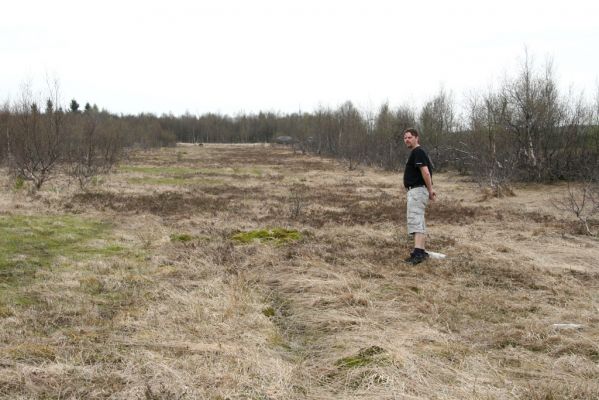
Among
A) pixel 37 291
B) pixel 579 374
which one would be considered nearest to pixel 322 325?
pixel 579 374

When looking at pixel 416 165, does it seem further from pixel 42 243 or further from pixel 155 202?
pixel 155 202

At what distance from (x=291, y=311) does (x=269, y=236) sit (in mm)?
4109

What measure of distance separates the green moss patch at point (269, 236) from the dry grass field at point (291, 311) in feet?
0.15

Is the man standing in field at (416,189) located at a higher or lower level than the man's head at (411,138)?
lower

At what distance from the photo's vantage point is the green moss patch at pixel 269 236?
9406 millimetres

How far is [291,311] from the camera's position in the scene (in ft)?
18.5

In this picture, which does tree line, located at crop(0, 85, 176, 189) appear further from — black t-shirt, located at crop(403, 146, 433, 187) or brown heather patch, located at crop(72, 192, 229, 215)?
black t-shirt, located at crop(403, 146, 433, 187)

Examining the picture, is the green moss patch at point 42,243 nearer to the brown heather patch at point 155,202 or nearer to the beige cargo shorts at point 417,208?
the brown heather patch at point 155,202

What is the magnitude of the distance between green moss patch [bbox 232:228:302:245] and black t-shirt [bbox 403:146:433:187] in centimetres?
289

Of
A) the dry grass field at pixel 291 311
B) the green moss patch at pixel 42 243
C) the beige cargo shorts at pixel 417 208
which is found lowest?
the dry grass field at pixel 291 311

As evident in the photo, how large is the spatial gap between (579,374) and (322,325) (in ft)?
7.62

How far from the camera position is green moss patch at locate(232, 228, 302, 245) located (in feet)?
30.9

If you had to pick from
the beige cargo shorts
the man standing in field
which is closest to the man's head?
the man standing in field

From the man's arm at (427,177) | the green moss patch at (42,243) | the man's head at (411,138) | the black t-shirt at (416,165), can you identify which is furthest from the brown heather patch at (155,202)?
the man's arm at (427,177)
